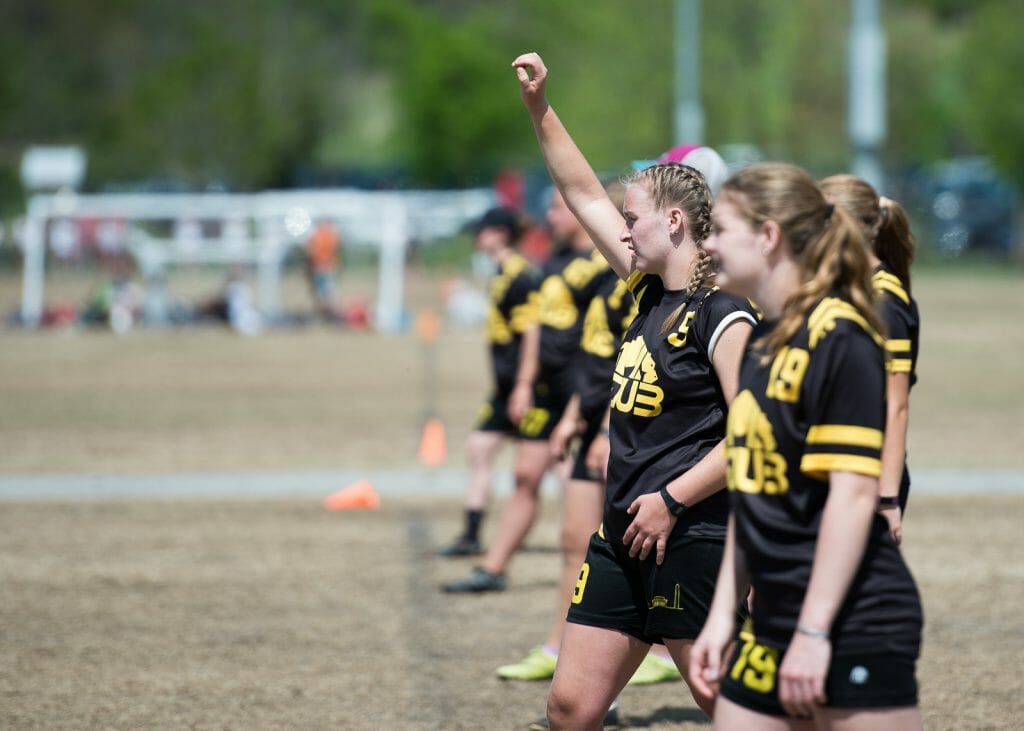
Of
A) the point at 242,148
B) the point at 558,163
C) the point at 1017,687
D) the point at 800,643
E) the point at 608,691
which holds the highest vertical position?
the point at 242,148

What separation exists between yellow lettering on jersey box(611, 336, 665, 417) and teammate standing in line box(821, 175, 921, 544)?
694 mm

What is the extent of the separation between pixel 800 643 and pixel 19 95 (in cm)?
6409

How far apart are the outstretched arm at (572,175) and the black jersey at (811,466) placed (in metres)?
1.34

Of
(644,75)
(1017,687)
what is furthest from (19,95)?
(1017,687)

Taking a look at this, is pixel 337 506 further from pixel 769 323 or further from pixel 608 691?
pixel 769 323

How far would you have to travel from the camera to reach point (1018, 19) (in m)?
43.8

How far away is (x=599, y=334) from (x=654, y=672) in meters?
1.59

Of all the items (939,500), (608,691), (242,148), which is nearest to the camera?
Answer: (608,691)

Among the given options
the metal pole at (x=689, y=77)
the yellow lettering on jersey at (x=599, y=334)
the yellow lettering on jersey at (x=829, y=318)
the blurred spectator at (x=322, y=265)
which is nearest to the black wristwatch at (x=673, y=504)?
the yellow lettering on jersey at (x=829, y=318)

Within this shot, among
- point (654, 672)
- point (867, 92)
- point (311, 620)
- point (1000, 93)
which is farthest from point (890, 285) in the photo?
point (1000, 93)

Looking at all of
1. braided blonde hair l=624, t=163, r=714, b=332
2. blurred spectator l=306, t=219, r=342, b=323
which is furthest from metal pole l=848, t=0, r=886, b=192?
braided blonde hair l=624, t=163, r=714, b=332

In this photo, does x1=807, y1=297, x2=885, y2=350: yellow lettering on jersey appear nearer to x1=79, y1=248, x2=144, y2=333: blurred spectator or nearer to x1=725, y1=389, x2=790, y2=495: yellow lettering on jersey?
x1=725, y1=389, x2=790, y2=495: yellow lettering on jersey

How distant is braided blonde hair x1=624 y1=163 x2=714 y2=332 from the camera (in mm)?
4340

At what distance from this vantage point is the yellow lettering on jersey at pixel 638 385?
14.2 ft
